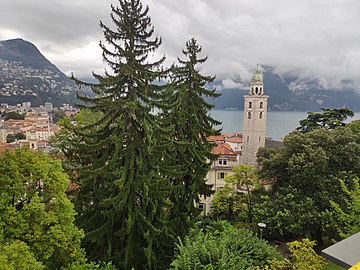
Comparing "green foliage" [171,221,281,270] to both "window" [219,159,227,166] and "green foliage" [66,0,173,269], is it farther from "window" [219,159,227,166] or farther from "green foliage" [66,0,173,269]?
"window" [219,159,227,166]

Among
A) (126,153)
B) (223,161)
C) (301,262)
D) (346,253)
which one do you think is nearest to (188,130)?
(126,153)

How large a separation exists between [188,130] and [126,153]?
5461 mm

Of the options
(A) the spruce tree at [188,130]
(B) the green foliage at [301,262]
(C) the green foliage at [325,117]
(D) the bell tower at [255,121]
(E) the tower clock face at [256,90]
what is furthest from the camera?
(E) the tower clock face at [256,90]

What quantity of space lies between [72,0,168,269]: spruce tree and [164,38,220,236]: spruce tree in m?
2.90

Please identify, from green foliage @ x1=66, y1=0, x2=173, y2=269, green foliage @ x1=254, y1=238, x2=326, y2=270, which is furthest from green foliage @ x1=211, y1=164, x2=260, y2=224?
green foliage @ x1=66, y1=0, x2=173, y2=269

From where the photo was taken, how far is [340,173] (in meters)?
15.4

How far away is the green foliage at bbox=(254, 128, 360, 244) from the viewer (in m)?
14.8

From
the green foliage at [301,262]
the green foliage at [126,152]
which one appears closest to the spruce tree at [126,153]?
the green foliage at [126,152]

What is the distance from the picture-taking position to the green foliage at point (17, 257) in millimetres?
5539

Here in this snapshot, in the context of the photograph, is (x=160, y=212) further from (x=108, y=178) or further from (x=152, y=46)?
(x=152, y=46)

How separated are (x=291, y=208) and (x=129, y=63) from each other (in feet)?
42.6

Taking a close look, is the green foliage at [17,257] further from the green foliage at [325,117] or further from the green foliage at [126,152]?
the green foliage at [325,117]

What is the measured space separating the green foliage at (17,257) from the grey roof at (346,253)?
624 cm

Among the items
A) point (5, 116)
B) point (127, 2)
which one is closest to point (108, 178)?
point (127, 2)
